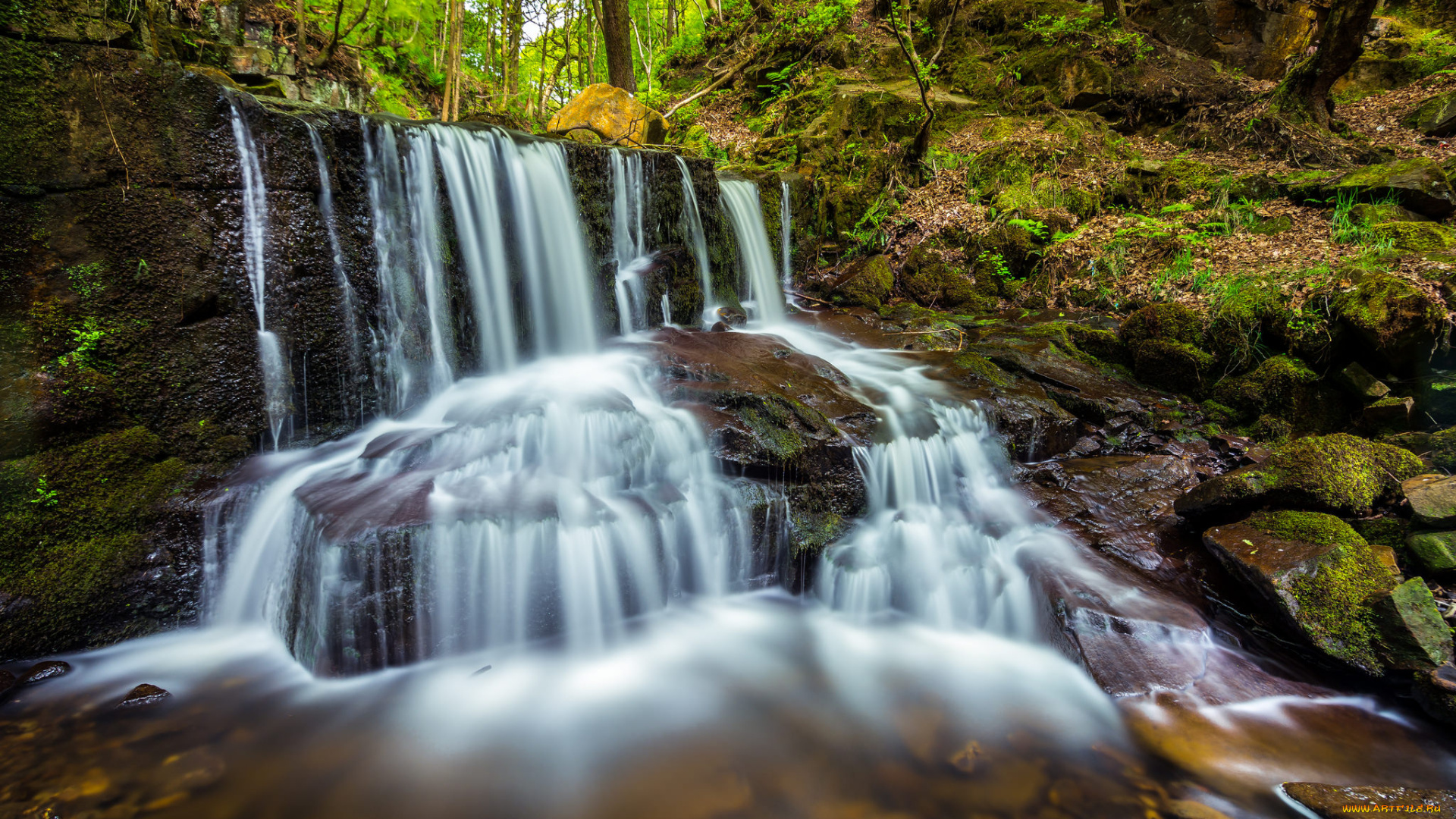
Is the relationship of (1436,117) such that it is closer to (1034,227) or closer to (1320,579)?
(1034,227)

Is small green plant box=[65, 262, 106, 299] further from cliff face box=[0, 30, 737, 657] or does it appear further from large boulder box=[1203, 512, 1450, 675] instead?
large boulder box=[1203, 512, 1450, 675]

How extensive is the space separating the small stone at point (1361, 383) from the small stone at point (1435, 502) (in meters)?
1.75

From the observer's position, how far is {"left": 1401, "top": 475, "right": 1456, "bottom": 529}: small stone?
136 inches

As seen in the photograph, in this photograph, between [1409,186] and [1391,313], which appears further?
[1409,186]

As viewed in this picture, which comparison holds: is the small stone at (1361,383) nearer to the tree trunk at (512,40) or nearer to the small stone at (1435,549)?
the small stone at (1435,549)

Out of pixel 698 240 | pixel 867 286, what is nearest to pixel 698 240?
pixel 698 240

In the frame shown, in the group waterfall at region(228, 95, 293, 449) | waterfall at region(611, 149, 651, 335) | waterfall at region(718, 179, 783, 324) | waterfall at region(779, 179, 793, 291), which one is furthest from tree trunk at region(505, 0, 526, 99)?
waterfall at region(228, 95, 293, 449)

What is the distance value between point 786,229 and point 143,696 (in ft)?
31.8

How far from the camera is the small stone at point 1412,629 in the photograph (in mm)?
3051

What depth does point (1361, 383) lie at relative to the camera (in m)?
5.15

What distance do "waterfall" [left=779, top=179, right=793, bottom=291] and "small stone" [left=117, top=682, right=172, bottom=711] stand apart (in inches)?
360

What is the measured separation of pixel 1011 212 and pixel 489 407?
8652 mm

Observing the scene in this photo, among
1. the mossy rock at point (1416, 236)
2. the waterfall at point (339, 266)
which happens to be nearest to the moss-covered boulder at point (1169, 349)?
the mossy rock at point (1416, 236)

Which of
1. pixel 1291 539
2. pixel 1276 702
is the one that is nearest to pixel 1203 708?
pixel 1276 702
